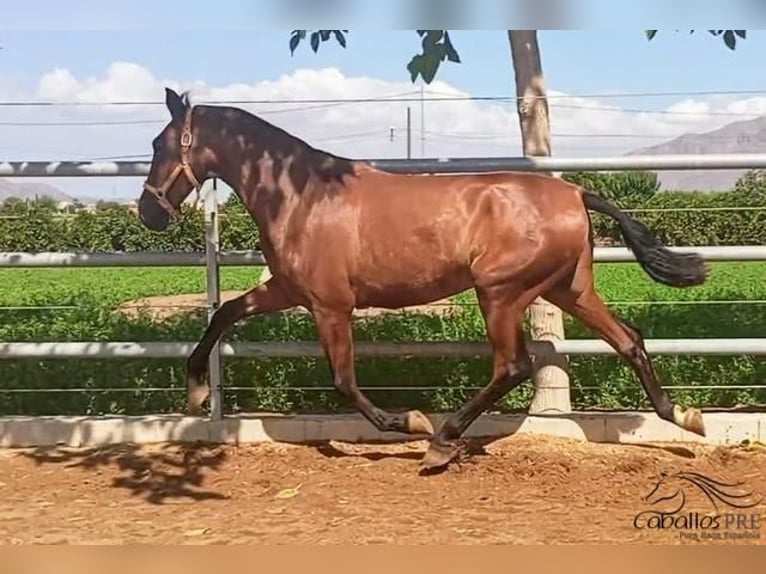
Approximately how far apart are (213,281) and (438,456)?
5.37 ft

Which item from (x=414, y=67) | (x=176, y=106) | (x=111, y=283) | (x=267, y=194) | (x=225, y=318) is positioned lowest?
(x=225, y=318)

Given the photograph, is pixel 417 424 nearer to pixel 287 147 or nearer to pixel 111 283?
pixel 287 147

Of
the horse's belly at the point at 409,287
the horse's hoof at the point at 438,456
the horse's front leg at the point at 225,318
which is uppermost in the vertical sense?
the horse's belly at the point at 409,287

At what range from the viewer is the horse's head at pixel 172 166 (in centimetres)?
477

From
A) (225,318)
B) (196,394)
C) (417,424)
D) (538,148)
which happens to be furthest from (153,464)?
(538,148)

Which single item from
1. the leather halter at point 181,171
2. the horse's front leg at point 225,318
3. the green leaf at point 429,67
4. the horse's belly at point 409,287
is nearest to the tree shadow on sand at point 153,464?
the horse's front leg at point 225,318

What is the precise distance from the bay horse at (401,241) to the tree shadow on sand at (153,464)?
→ 80cm

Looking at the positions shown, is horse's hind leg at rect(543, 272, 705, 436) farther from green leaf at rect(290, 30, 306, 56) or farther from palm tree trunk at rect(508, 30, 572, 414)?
green leaf at rect(290, 30, 306, 56)

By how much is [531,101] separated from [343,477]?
2.47 meters

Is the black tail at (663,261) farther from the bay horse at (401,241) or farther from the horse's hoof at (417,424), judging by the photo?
the horse's hoof at (417,424)

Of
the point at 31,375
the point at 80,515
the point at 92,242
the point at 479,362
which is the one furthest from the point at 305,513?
the point at 92,242

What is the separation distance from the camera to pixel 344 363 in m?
4.54

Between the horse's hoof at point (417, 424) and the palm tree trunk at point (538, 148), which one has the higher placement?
the palm tree trunk at point (538, 148)

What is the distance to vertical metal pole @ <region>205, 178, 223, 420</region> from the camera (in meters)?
5.10
